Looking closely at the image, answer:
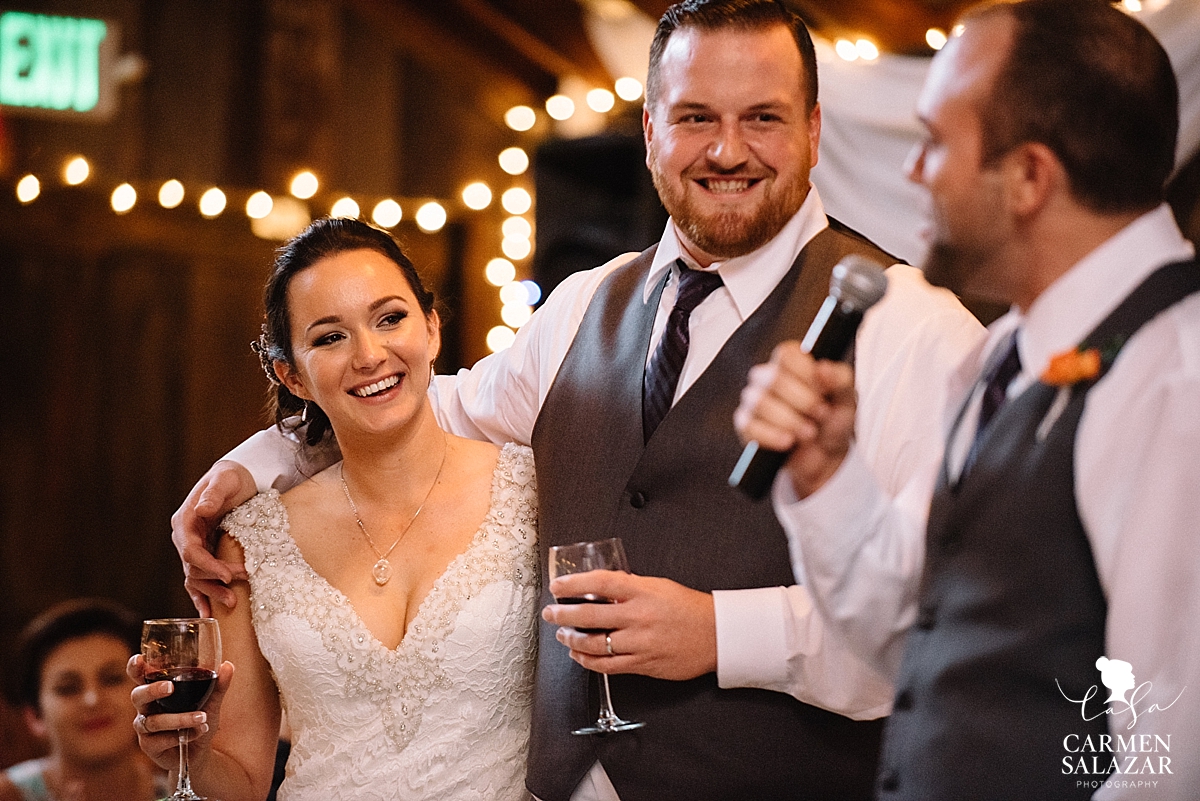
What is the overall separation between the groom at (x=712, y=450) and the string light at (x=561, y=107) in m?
4.14

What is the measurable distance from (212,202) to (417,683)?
4.70m

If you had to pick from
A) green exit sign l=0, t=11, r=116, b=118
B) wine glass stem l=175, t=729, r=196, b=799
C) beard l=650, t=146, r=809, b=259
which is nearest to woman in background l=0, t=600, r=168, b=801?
wine glass stem l=175, t=729, r=196, b=799

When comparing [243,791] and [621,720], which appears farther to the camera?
[243,791]

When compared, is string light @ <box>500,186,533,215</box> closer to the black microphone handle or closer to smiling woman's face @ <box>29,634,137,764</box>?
smiling woman's face @ <box>29,634,137,764</box>

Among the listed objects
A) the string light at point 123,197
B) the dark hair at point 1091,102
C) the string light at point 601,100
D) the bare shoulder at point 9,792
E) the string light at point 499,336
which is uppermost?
the string light at point 601,100

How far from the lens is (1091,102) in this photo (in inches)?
51.9

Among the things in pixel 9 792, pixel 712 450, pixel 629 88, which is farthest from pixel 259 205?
pixel 712 450

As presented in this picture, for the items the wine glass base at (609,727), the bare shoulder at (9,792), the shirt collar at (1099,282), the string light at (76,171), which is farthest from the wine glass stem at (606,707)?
the string light at (76,171)

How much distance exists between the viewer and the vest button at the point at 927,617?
1.41 metres

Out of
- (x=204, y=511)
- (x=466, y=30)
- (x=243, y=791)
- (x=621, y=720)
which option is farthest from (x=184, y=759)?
(x=466, y=30)

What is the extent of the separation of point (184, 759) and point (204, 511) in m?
0.56

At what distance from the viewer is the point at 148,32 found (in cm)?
647

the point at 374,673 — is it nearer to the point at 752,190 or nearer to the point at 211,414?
the point at 752,190

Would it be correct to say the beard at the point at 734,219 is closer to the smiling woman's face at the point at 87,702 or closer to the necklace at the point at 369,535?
the necklace at the point at 369,535
